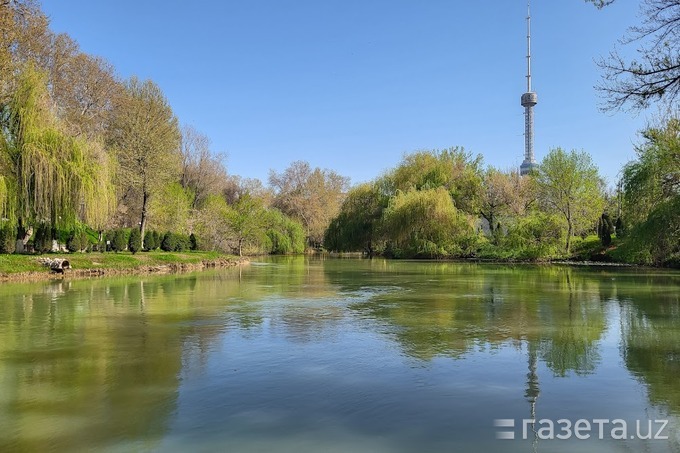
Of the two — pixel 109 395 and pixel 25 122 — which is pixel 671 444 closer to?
pixel 109 395

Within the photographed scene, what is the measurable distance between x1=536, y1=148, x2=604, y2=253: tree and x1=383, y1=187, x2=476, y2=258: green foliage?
650 cm

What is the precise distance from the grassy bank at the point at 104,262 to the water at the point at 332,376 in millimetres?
9261

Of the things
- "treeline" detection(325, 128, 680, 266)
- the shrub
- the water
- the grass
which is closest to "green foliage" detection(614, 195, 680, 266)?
"treeline" detection(325, 128, 680, 266)

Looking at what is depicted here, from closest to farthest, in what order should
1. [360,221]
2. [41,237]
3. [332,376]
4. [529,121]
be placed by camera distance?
[332,376] < [41,237] < [360,221] < [529,121]

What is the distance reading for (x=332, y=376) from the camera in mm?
5598

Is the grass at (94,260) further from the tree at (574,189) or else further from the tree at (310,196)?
the tree at (310,196)

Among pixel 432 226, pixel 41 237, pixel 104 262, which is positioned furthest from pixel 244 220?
pixel 41 237

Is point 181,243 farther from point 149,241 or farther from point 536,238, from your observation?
point 536,238

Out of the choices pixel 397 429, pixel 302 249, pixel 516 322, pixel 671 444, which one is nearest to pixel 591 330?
pixel 516 322

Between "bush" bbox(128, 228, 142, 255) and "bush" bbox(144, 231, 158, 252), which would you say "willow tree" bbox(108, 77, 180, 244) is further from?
"bush" bbox(128, 228, 142, 255)

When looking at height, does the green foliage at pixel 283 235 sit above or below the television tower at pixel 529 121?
below

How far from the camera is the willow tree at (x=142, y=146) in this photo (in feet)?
104

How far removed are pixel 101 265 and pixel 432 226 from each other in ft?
77.0

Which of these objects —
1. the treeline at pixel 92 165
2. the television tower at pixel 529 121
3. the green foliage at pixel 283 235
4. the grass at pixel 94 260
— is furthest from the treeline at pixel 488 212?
the television tower at pixel 529 121
